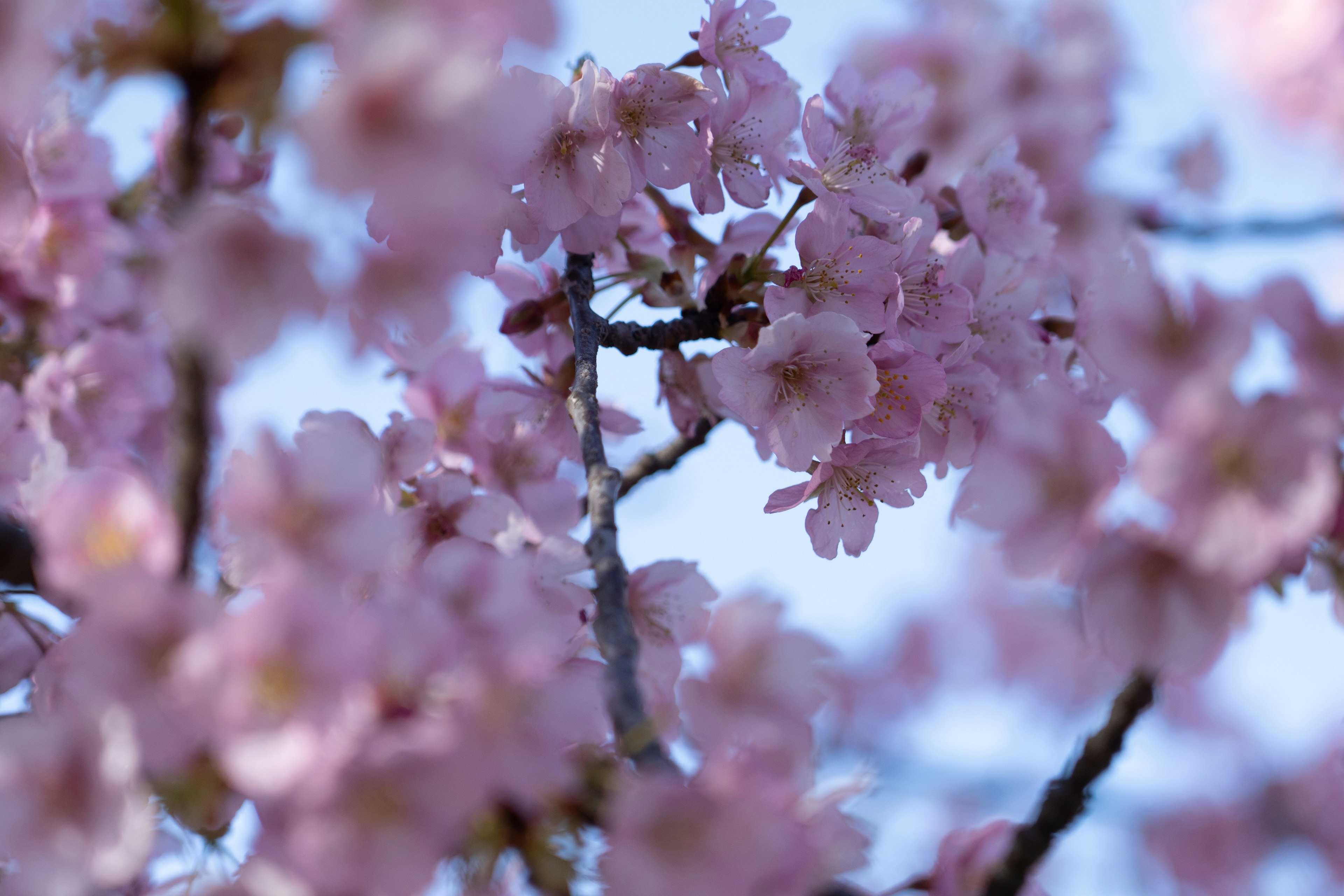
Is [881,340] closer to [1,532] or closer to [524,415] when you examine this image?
[524,415]

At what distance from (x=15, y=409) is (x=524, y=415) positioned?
1.05 m

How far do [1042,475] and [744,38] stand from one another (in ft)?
3.74

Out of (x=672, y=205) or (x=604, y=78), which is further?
(x=672, y=205)

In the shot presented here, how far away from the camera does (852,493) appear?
1812 mm

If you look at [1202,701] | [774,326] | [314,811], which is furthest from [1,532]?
[1202,701]

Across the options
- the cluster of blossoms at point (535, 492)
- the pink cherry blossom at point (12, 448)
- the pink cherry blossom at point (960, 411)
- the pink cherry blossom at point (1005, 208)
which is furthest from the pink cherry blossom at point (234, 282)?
the pink cherry blossom at point (1005, 208)

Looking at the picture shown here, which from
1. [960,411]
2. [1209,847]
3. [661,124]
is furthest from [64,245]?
[1209,847]

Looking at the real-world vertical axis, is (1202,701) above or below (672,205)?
above

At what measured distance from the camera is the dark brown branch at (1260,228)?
2881mm

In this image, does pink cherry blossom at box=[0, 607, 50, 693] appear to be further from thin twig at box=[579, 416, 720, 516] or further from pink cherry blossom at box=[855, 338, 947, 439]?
pink cherry blossom at box=[855, 338, 947, 439]

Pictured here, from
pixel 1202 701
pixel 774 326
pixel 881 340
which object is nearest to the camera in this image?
pixel 774 326

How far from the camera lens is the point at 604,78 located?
1771 mm

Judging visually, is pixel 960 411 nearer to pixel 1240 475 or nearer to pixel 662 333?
pixel 662 333

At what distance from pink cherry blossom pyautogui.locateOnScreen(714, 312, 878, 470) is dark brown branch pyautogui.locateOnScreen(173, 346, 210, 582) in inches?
33.8
